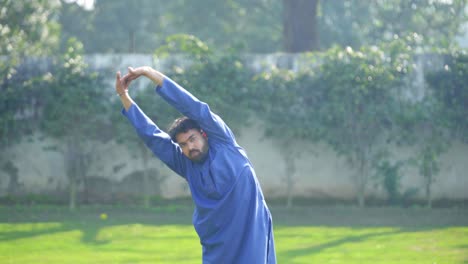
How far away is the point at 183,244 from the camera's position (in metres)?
8.85

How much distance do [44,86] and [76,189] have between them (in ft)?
6.05

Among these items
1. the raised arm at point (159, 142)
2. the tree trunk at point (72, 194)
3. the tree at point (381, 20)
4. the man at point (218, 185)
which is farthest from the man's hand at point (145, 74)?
the tree at point (381, 20)

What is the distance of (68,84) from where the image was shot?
12.2 meters

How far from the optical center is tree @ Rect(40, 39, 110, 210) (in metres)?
12.0

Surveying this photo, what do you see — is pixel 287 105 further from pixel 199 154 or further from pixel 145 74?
pixel 145 74

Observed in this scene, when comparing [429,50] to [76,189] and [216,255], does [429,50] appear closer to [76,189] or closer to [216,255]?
[76,189]

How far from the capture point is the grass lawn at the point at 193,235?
8.06m

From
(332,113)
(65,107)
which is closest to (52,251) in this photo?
(65,107)

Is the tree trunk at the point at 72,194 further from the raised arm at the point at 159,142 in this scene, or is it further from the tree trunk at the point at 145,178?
the raised arm at the point at 159,142

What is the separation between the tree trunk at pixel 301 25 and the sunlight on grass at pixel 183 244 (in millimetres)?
6516

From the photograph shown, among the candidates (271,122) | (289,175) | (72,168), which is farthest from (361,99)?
(72,168)

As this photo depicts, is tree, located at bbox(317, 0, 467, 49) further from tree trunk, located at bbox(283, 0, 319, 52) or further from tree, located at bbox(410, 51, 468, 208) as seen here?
tree, located at bbox(410, 51, 468, 208)

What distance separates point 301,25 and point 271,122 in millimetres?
4327

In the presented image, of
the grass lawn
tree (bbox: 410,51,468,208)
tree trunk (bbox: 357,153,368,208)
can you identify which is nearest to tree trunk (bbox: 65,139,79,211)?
the grass lawn
